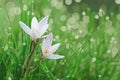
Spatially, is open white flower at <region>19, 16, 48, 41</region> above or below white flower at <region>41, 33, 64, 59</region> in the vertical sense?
above

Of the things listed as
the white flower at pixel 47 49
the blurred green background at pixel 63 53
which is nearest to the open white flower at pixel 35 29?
the white flower at pixel 47 49

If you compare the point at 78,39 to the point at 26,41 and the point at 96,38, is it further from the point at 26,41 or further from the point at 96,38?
the point at 26,41

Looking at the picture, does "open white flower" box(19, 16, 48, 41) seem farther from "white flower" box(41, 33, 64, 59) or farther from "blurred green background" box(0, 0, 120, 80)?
"blurred green background" box(0, 0, 120, 80)

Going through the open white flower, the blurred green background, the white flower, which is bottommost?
the blurred green background

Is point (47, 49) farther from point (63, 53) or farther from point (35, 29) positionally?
point (63, 53)

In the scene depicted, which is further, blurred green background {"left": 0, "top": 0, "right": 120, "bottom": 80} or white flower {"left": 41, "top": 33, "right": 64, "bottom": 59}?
blurred green background {"left": 0, "top": 0, "right": 120, "bottom": 80}

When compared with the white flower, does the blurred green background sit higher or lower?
lower

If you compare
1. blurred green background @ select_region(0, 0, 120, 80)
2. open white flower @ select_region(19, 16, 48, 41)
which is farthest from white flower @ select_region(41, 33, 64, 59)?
blurred green background @ select_region(0, 0, 120, 80)

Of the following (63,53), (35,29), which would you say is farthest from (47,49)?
(63,53)

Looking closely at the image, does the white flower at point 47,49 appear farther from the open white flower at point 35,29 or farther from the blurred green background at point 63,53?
the blurred green background at point 63,53

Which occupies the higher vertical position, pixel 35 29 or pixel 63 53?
pixel 35 29

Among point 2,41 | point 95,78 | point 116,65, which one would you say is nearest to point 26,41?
point 2,41
